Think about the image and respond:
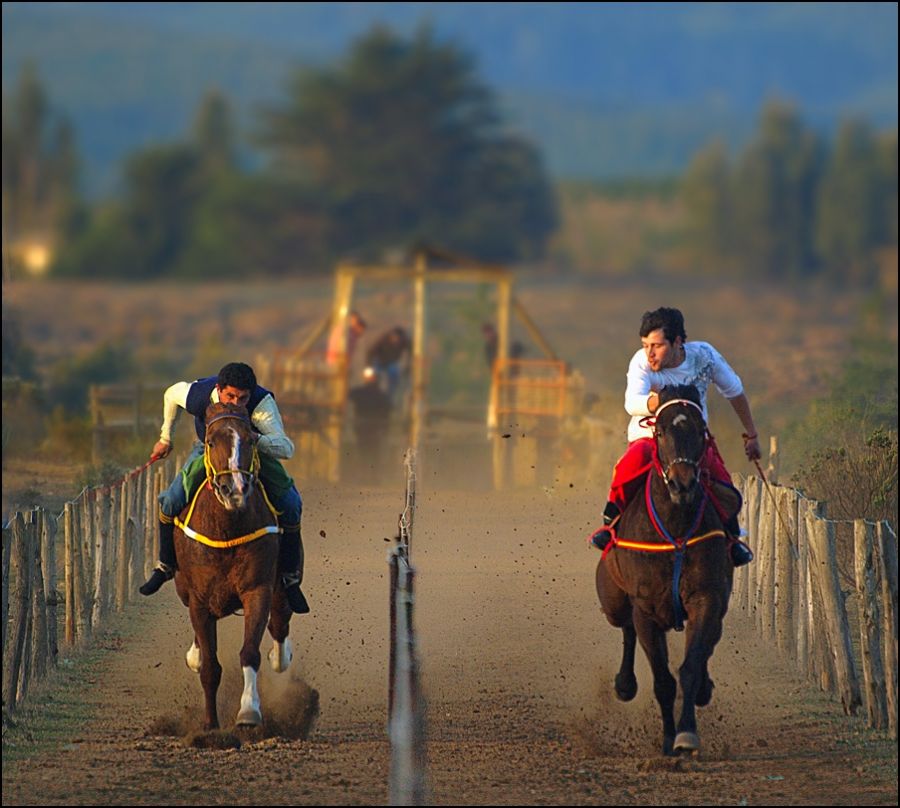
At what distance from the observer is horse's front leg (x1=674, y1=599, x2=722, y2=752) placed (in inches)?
425

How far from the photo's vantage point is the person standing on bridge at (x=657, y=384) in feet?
37.3

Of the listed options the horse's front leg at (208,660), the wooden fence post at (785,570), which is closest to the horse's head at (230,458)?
the horse's front leg at (208,660)

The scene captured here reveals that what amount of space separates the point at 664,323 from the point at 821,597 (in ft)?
8.02

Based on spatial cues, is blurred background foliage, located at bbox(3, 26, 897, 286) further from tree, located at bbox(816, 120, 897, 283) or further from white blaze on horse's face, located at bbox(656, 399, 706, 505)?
white blaze on horse's face, located at bbox(656, 399, 706, 505)

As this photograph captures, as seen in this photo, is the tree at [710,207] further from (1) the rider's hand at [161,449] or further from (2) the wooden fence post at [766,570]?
(1) the rider's hand at [161,449]

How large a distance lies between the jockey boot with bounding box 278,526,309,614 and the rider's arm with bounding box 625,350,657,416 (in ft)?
8.07

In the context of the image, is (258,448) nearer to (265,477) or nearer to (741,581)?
(265,477)

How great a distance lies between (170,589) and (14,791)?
840 cm

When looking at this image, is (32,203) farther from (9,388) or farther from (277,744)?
(277,744)

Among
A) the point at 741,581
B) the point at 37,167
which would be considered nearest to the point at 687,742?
the point at 741,581

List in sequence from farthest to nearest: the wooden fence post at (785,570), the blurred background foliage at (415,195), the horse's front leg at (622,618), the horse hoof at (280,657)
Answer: the blurred background foliage at (415,195), the wooden fence post at (785,570), the horse hoof at (280,657), the horse's front leg at (622,618)

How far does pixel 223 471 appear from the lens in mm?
11562

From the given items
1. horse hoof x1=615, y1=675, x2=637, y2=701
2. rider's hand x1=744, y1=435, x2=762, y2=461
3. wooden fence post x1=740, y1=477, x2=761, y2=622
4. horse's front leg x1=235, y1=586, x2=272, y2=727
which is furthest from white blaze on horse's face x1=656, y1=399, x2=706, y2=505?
wooden fence post x1=740, y1=477, x2=761, y2=622

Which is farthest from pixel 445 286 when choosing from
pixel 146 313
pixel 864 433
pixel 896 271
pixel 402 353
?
pixel 864 433
